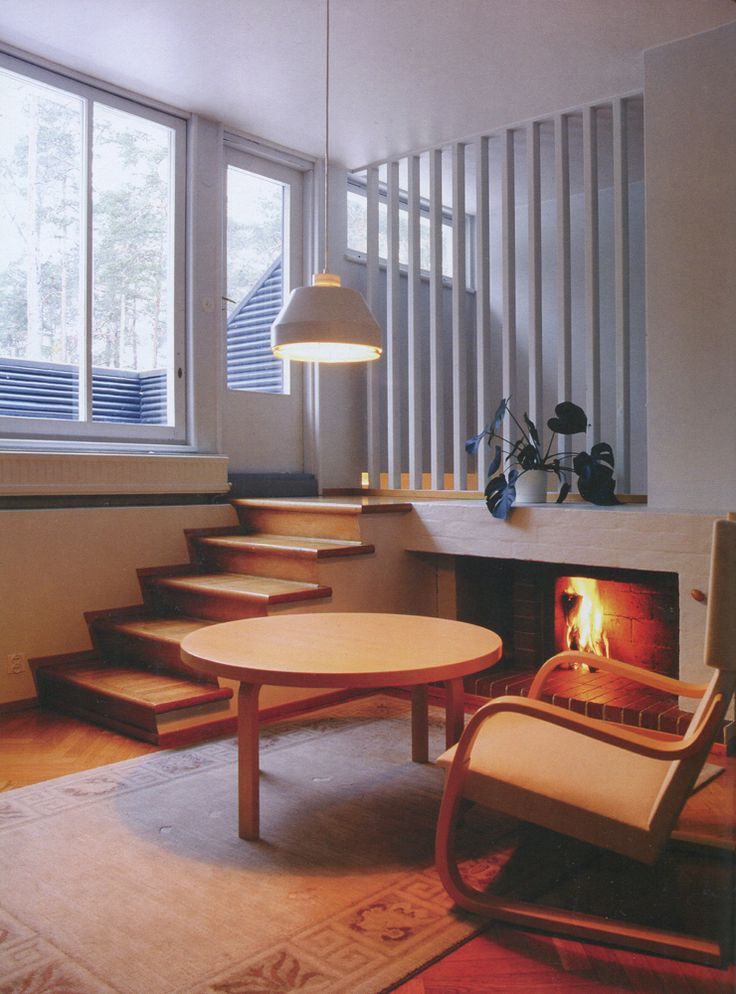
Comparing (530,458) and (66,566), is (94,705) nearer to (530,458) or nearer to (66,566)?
(66,566)

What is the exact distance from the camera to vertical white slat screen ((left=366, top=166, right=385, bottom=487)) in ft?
18.7

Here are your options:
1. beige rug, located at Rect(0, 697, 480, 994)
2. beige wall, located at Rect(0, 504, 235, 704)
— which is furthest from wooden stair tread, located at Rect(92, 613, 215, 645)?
beige rug, located at Rect(0, 697, 480, 994)

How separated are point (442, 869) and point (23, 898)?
1.05 metres

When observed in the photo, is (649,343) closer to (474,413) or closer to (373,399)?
A: (373,399)

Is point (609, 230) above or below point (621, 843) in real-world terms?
above

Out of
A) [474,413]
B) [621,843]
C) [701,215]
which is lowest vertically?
[621,843]

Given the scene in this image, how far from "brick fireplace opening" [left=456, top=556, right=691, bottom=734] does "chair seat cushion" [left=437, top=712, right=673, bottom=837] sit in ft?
4.40

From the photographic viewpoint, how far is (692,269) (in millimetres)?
4055

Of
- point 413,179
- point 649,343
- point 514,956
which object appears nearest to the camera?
point 514,956

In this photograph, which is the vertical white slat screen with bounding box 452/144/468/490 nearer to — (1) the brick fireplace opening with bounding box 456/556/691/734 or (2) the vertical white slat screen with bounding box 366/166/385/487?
(2) the vertical white slat screen with bounding box 366/166/385/487

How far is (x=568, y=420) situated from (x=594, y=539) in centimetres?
71

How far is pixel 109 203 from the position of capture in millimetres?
4602

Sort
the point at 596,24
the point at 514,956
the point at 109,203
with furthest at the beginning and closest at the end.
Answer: the point at 109,203, the point at 596,24, the point at 514,956

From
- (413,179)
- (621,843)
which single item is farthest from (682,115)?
(621,843)
